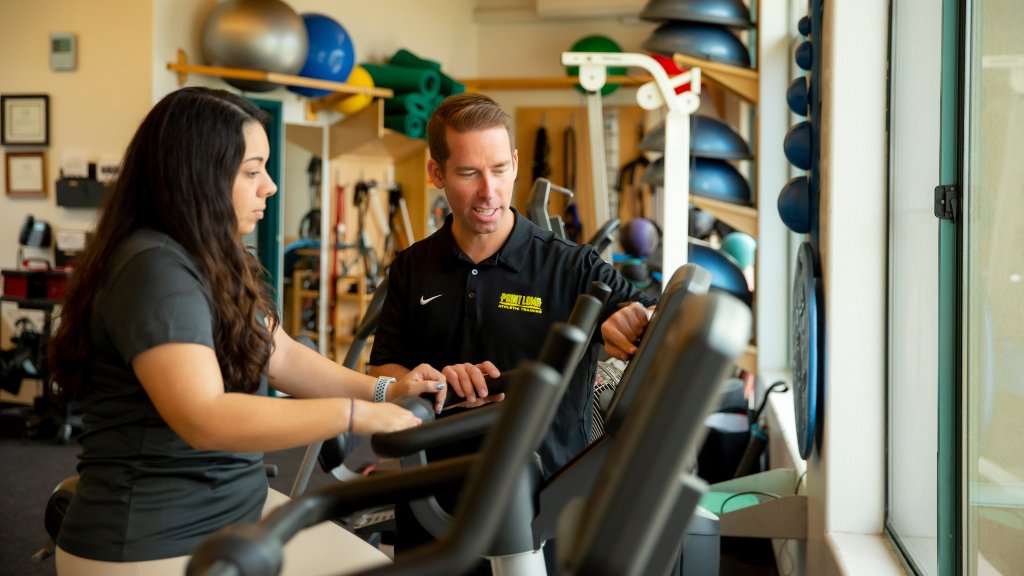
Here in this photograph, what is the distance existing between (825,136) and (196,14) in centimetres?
536

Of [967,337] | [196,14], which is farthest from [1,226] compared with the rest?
[967,337]

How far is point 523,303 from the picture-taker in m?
2.24

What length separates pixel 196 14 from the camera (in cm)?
699

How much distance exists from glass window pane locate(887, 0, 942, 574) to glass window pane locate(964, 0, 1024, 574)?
0.27 m

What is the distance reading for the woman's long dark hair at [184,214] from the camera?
1596mm

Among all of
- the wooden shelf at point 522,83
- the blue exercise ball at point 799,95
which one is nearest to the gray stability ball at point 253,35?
the wooden shelf at point 522,83

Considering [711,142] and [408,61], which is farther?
[408,61]

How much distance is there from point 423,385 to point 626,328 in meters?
0.36

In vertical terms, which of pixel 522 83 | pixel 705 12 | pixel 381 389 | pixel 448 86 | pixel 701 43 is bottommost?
pixel 381 389

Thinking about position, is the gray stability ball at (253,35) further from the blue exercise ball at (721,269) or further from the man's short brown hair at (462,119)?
the man's short brown hair at (462,119)

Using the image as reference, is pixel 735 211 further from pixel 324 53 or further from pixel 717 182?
pixel 324 53

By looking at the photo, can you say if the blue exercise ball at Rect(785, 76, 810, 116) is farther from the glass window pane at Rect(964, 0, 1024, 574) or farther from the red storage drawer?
the red storage drawer

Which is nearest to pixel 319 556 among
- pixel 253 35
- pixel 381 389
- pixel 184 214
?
pixel 381 389

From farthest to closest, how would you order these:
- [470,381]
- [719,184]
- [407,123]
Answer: [407,123]
[719,184]
[470,381]
